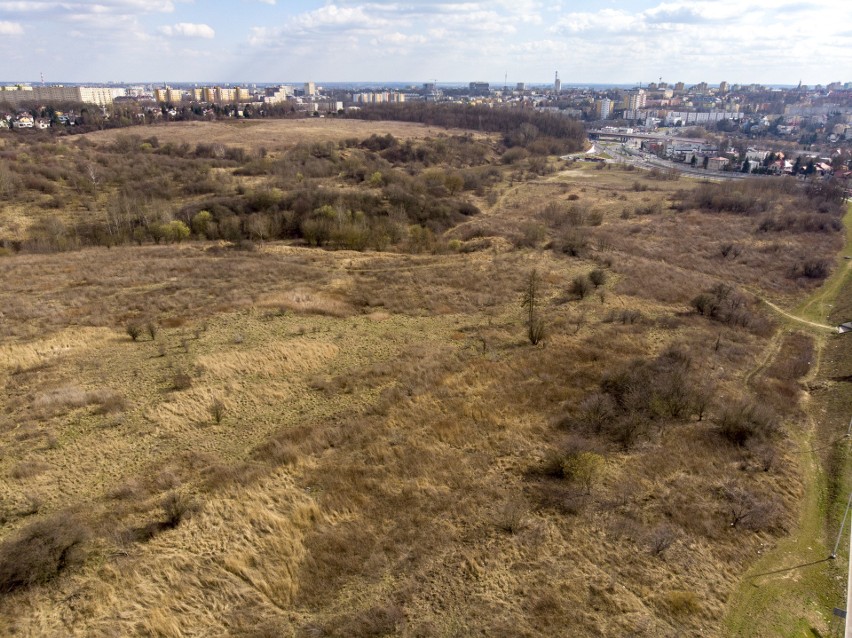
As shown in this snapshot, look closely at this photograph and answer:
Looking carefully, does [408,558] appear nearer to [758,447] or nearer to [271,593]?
[271,593]

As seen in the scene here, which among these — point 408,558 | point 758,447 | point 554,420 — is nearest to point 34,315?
point 408,558

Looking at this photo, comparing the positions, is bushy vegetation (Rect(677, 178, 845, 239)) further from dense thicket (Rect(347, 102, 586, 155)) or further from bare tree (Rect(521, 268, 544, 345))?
dense thicket (Rect(347, 102, 586, 155))

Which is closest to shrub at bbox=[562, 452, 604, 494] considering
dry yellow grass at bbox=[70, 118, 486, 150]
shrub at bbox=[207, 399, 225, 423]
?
shrub at bbox=[207, 399, 225, 423]

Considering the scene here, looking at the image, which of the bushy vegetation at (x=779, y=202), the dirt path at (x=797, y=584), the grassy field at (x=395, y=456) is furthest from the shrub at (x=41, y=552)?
the bushy vegetation at (x=779, y=202)

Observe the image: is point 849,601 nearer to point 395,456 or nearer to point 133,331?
point 395,456

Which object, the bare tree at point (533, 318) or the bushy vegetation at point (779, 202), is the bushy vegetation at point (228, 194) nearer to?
the bare tree at point (533, 318)
